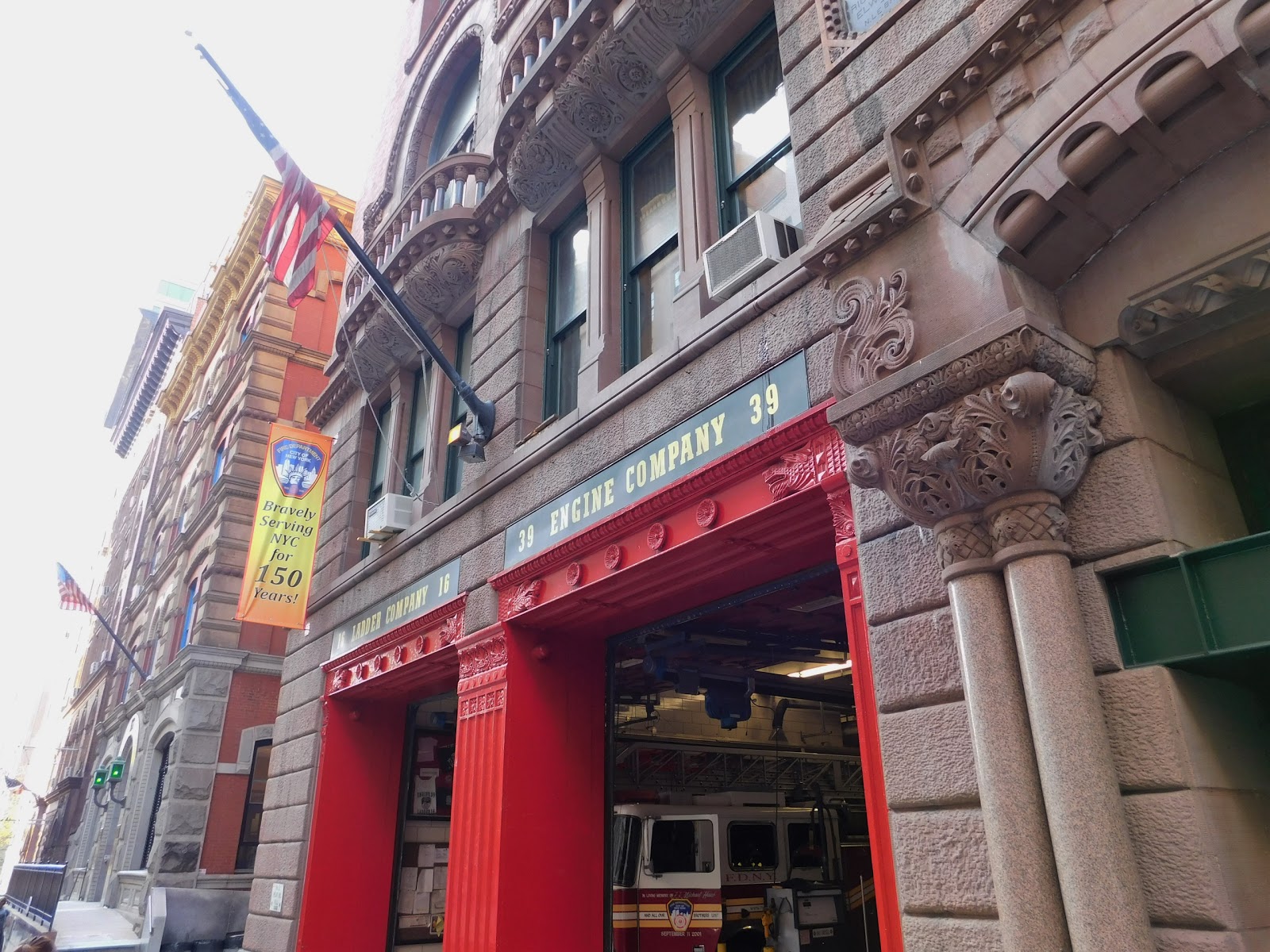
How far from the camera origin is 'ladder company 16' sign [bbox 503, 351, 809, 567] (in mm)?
6359

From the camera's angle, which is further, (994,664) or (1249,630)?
(994,664)

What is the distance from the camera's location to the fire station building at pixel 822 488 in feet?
12.6

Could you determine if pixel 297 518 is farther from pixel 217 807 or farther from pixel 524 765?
pixel 217 807

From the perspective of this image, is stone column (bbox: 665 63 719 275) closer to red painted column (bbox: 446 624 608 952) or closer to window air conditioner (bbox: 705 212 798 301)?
window air conditioner (bbox: 705 212 798 301)

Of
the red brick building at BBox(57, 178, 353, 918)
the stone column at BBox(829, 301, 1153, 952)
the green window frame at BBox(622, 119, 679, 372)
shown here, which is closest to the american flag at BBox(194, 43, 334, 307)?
the green window frame at BBox(622, 119, 679, 372)

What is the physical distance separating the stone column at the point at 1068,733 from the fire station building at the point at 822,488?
19mm

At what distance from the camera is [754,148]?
8.16 m

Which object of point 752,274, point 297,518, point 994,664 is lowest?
point 994,664

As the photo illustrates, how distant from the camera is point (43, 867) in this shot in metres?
15.7

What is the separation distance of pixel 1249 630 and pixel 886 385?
1916 mm

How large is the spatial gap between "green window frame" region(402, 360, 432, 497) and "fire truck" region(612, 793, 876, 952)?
616 centimetres

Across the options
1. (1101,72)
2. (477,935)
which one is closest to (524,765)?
(477,935)

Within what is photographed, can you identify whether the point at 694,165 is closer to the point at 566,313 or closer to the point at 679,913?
the point at 566,313

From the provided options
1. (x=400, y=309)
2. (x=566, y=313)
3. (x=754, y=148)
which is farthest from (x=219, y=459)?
(x=754, y=148)
